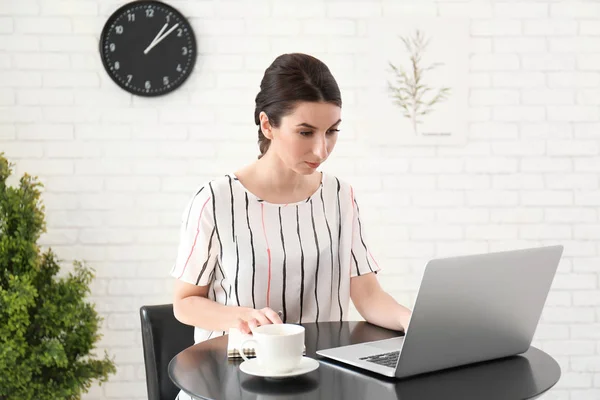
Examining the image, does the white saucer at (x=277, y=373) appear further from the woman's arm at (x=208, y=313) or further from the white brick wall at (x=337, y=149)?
the white brick wall at (x=337, y=149)

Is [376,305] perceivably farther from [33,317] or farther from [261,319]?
[33,317]

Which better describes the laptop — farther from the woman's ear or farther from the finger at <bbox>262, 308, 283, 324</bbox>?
the woman's ear

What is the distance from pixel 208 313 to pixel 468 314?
2.12 ft

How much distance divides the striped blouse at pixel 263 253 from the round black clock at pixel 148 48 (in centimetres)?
119

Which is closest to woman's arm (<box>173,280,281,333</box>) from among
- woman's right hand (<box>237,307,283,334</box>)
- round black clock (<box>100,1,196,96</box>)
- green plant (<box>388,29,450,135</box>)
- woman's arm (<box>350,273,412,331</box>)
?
woman's right hand (<box>237,307,283,334</box>)

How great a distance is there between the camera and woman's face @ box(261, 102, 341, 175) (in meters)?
1.69

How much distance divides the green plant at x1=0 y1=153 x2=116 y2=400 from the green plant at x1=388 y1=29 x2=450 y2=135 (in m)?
1.43

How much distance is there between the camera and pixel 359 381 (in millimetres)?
1232

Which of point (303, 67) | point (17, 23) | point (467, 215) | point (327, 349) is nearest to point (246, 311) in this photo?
point (327, 349)

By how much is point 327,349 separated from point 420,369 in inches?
8.8

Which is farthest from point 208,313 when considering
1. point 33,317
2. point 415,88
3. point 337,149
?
point 415,88

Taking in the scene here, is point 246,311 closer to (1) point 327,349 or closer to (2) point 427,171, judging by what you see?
(1) point 327,349

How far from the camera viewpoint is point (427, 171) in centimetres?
301

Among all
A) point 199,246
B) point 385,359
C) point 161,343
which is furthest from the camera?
point 161,343
